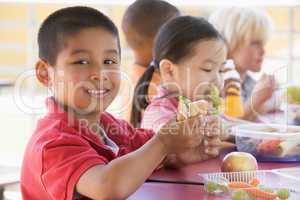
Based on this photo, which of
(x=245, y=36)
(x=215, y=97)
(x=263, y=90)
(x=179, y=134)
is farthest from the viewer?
(x=245, y=36)

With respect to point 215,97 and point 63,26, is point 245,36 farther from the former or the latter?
point 63,26

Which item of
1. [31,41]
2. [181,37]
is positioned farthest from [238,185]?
[31,41]

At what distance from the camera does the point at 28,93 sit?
2957 millimetres

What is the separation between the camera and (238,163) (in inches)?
42.8

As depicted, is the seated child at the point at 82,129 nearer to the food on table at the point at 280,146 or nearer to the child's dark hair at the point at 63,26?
the child's dark hair at the point at 63,26

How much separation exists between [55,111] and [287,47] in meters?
2.98

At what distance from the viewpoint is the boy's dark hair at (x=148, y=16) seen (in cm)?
196

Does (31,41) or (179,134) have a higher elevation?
(31,41)

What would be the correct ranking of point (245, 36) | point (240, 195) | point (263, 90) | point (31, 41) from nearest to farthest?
point (240, 195), point (263, 90), point (245, 36), point (31, 41)

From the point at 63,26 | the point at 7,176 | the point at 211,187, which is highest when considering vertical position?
the point at 63,26

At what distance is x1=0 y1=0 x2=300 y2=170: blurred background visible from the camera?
338cm

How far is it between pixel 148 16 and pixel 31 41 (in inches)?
70.9

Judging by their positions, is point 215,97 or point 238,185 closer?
point 238,185

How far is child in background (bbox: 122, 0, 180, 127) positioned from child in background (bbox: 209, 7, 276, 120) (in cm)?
26
